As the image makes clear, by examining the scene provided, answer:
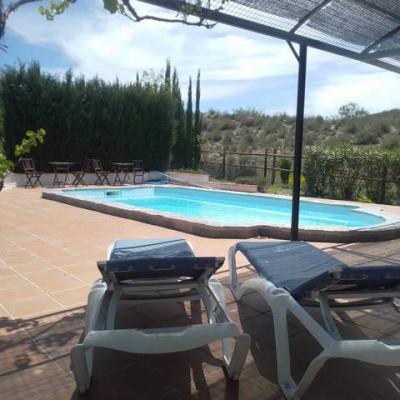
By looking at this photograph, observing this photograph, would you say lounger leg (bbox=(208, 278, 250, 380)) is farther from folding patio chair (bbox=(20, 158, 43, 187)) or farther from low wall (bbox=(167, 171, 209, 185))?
low wall (bbox=(167, 171, 209, 185))

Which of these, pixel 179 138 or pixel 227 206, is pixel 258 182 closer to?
pixel 227 206

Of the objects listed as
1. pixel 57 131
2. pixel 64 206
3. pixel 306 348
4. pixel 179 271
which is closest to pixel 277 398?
pixel 306 348

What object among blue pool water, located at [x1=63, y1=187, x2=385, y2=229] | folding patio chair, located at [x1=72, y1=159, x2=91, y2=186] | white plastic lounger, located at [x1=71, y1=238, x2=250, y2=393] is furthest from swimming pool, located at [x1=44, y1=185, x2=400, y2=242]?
white plastic lounger, located at [x1=71, y1=238, x2=250, y2=393]

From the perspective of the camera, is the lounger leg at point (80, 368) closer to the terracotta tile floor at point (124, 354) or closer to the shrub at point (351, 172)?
the terracotta tile floor at point (124, 354)

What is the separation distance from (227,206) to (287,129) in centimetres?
2224

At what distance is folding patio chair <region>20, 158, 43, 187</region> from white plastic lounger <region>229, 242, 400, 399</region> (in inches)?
440

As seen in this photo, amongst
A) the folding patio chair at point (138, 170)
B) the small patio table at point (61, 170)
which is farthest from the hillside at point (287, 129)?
the small patio table at point (61, 170)

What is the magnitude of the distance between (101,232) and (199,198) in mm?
6838

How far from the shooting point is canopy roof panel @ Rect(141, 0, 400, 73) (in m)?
3.36

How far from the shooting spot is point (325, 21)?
391 centimetres

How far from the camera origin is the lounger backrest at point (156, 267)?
2273mm

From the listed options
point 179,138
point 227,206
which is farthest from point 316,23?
point 179,138

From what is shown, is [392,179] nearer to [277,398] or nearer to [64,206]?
[64,206]

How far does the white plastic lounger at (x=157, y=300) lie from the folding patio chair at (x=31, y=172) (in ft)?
35.2
